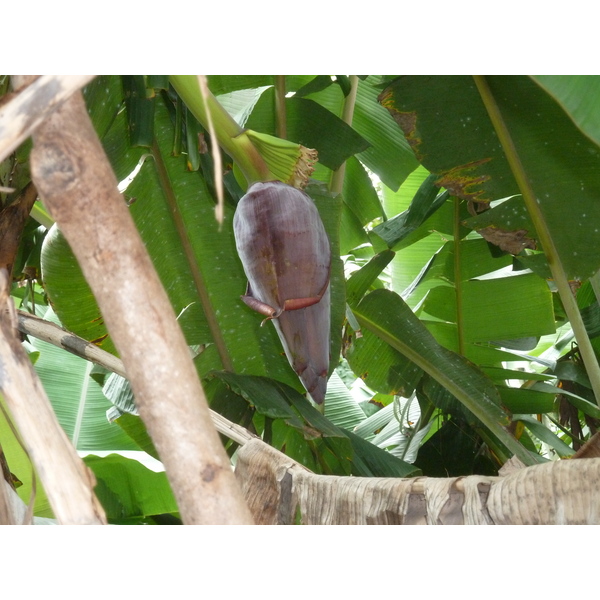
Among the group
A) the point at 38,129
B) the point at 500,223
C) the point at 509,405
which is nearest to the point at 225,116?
the point at 38,129

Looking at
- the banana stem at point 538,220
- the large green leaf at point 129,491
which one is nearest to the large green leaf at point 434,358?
the banana stem at point 538,220

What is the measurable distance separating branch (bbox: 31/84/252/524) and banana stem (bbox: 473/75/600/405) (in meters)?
0.49

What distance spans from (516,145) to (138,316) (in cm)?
57

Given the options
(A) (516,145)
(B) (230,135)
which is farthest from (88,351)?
(A) (516,145)

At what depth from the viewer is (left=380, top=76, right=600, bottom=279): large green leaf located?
2.13 ft

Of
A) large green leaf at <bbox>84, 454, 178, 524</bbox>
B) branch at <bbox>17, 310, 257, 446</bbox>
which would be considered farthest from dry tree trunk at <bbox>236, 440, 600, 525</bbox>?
large green leaf at <bbox>84, 454, 178, 524</bbox>

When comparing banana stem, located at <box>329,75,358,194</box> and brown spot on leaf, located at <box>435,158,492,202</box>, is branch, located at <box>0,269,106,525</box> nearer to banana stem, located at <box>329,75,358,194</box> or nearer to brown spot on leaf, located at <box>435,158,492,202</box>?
brown spot on leaf, located at <box>435,158,492,202</box>

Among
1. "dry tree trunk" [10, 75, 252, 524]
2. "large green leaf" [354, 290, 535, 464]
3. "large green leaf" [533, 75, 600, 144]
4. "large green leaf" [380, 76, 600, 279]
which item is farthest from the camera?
"large green leaf" [354, 290, 535, 464]

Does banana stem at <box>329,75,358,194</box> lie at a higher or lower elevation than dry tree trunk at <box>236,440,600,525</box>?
higher

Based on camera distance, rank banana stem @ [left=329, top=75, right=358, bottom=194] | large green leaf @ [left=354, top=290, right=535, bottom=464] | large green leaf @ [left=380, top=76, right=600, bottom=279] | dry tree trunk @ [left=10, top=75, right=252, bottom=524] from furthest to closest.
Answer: banana stem @ [left=329, top=75, right=358, bottom=194], large green leaf @ [left=354, top=290, right=535, bottom=464], large green leaf @ [left=380, top=76, right=600, bottom=279], dry tree trunk @ [left=10, top=75, right=252, bottom=524]

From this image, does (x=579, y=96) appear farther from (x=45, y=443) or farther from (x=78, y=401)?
(x=78, y=401)
